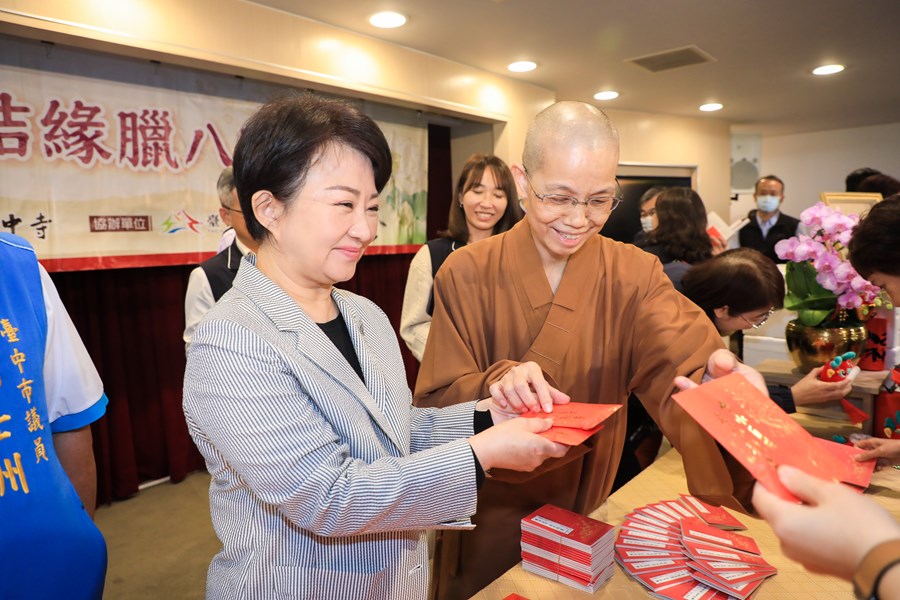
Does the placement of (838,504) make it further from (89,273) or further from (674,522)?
(89,273)

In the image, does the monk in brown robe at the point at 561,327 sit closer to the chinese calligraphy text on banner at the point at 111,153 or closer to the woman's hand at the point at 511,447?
the woman's hand at the point at 511,447

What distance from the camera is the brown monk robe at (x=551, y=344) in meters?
1.43

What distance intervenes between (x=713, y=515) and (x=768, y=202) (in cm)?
493

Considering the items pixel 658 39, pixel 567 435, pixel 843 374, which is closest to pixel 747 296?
pixel 843 374

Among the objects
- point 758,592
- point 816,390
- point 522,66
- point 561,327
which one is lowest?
point 758,592

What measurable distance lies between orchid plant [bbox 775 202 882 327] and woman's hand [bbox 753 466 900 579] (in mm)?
1617

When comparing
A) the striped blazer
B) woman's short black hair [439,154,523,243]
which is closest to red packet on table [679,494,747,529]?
the striped blazer

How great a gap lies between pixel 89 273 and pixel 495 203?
2.20 m

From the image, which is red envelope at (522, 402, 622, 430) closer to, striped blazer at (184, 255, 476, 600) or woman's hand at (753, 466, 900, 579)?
striped blazer at (184, 255, 476, 600)

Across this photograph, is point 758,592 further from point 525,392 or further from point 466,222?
point 466,222

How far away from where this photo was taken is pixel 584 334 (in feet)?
→ 4.82

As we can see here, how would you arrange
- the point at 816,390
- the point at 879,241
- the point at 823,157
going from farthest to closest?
the point at 823,157 → the point at 816,390 → the point at 879,241

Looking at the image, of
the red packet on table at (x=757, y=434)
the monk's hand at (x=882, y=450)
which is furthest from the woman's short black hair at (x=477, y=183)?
the red packet on table at (x=757, y=434)

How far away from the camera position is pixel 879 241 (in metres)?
1.58
